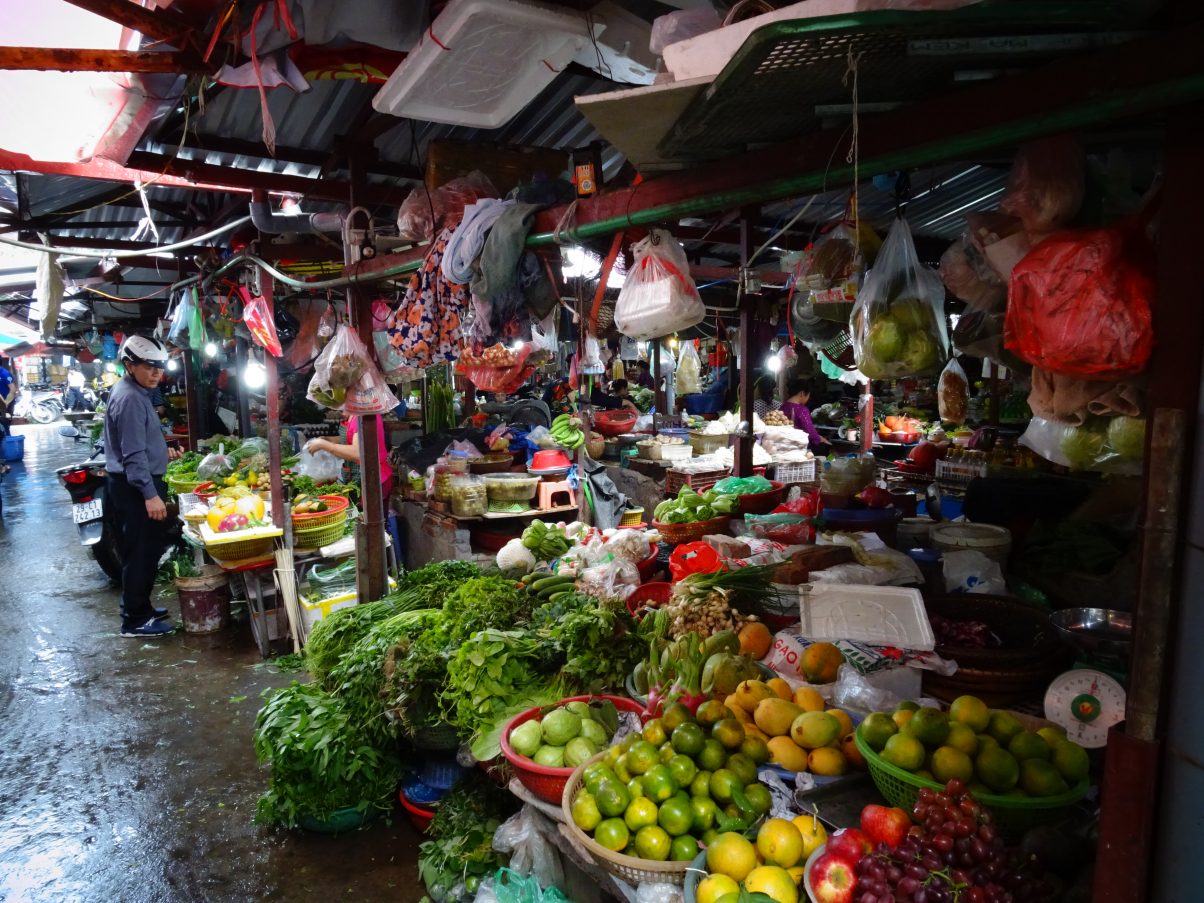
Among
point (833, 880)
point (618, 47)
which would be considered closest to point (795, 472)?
point (618, 47)

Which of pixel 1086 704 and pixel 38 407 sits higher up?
pixel 38 407

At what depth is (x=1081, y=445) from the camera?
230cm

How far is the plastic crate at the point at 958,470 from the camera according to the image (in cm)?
687

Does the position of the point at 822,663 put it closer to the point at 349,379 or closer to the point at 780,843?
the point at 780,843

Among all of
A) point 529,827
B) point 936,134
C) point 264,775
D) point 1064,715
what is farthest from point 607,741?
point 264,775

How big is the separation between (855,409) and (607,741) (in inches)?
472

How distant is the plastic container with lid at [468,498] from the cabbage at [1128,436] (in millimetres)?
5030

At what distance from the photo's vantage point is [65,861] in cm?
344

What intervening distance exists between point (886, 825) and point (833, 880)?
0.20m

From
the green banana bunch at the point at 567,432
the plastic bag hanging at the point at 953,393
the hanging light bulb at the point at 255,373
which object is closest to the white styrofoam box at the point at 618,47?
the plastic bag hanging at the point at 953,393

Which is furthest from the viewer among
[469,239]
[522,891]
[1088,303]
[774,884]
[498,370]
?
[498,370]

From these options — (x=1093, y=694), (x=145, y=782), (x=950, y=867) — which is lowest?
(x=145, y=782)

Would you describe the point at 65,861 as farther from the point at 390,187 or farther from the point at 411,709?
the point at 390,187

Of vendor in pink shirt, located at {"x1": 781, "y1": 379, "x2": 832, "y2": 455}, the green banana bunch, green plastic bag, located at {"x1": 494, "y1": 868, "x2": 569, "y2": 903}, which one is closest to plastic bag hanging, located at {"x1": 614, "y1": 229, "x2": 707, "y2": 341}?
green plastic bag, located at {"x1": 494, "y1": 868, "x2": 569, "y2": 903}
